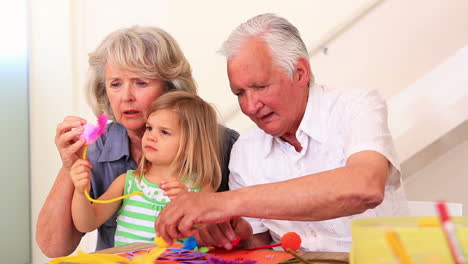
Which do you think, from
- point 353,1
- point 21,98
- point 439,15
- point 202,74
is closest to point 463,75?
point 439,15

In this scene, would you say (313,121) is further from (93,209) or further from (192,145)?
(93,209)

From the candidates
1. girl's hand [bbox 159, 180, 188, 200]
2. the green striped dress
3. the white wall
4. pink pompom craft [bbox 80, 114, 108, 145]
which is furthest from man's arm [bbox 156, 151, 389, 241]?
the white wall

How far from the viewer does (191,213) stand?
133cm

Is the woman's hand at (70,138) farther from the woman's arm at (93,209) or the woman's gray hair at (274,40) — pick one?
the woman's gray hair at (274,40)

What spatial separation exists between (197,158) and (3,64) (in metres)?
1.70

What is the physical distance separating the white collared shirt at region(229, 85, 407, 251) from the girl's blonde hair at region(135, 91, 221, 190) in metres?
0.09

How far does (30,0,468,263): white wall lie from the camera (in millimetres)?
3178

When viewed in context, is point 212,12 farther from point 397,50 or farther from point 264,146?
point 264,146

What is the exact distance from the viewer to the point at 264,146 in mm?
2051

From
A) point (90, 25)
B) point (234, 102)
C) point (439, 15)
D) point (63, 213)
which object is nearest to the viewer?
point (63, 213)

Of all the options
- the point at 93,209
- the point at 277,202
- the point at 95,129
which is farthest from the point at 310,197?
the point at 93,209

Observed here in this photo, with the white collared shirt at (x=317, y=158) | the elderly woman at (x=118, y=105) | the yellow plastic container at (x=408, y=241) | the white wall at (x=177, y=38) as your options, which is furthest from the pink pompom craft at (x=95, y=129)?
the white wall at (x=177, y=38)

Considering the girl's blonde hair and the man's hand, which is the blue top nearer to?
the girl's blonde hair

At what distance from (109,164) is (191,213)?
92cm
